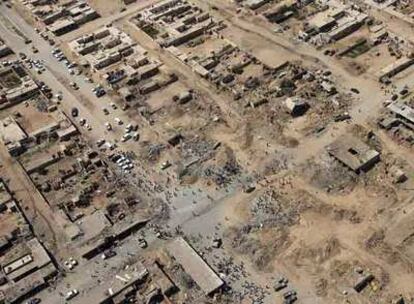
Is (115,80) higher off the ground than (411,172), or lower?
higher

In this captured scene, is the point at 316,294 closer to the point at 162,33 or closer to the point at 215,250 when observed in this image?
the point at 215,250

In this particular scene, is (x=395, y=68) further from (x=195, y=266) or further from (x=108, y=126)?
(x=195, y=266)

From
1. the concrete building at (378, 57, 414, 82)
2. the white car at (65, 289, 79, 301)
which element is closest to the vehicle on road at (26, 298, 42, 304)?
the white car at (65, 289, 79, 301)

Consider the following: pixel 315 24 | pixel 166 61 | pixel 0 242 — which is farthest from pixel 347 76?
pixel 0 242

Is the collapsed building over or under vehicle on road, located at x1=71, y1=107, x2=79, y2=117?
over

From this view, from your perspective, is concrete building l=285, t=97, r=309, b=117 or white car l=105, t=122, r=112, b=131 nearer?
concrete building l=285, t=97, r=309, b=117

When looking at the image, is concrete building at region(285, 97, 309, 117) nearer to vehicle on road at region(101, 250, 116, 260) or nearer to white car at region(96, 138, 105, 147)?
white car at region(96, 138, 105, 147)

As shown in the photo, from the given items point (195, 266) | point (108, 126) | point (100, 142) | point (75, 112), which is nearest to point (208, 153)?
point (100, 142)

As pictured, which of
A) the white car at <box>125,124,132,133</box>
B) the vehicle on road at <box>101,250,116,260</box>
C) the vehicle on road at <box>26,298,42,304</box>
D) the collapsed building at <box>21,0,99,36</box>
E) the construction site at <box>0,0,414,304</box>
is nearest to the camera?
the vehicle on road at <box>26,298,42,304</box>
